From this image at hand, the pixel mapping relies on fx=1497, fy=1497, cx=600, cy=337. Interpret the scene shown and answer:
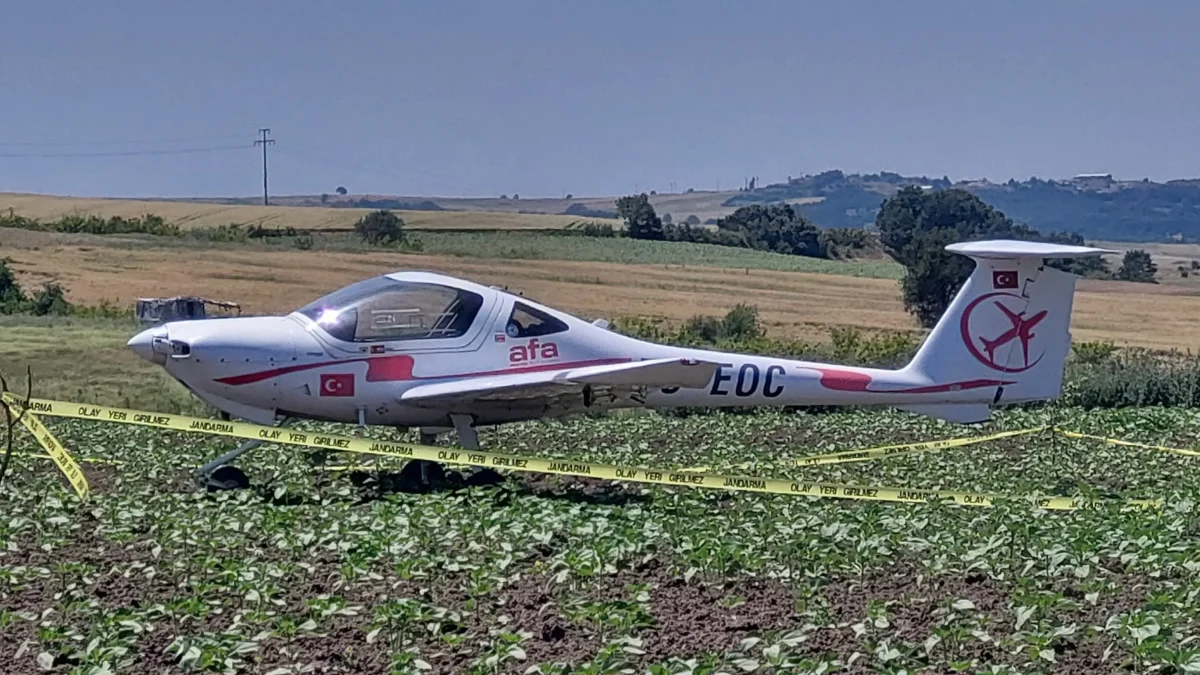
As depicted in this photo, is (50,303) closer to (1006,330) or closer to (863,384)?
(863,384)

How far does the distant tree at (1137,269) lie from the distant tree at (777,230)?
15838 millimetres

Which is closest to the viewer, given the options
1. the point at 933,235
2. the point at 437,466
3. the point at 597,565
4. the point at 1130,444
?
the point at 597,565

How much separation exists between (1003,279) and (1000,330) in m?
0.50

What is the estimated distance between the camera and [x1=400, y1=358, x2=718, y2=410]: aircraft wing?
40.3 feet

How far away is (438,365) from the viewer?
42.4 ft

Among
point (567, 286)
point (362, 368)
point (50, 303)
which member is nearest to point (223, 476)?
point (362, 368)

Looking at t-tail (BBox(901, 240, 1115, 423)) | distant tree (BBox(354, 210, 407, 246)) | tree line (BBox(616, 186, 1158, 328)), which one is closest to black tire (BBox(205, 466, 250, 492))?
t-tail (BBox(901, 240, 1115, 423))

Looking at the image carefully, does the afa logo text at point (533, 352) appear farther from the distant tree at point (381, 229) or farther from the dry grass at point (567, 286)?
the distant tree at point (381, 229)

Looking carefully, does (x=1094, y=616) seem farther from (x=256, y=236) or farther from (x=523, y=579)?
(x=256, y=236)

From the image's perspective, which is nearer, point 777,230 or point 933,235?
point 933,235

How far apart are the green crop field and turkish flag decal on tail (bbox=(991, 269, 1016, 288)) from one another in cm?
230

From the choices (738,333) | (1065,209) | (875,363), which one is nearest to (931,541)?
(875,363)

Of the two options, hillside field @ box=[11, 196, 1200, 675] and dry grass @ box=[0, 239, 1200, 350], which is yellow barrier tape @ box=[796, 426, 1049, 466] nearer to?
hillside field @ box=[11, 196, 1200, 675]

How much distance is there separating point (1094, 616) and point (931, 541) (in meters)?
1.94
